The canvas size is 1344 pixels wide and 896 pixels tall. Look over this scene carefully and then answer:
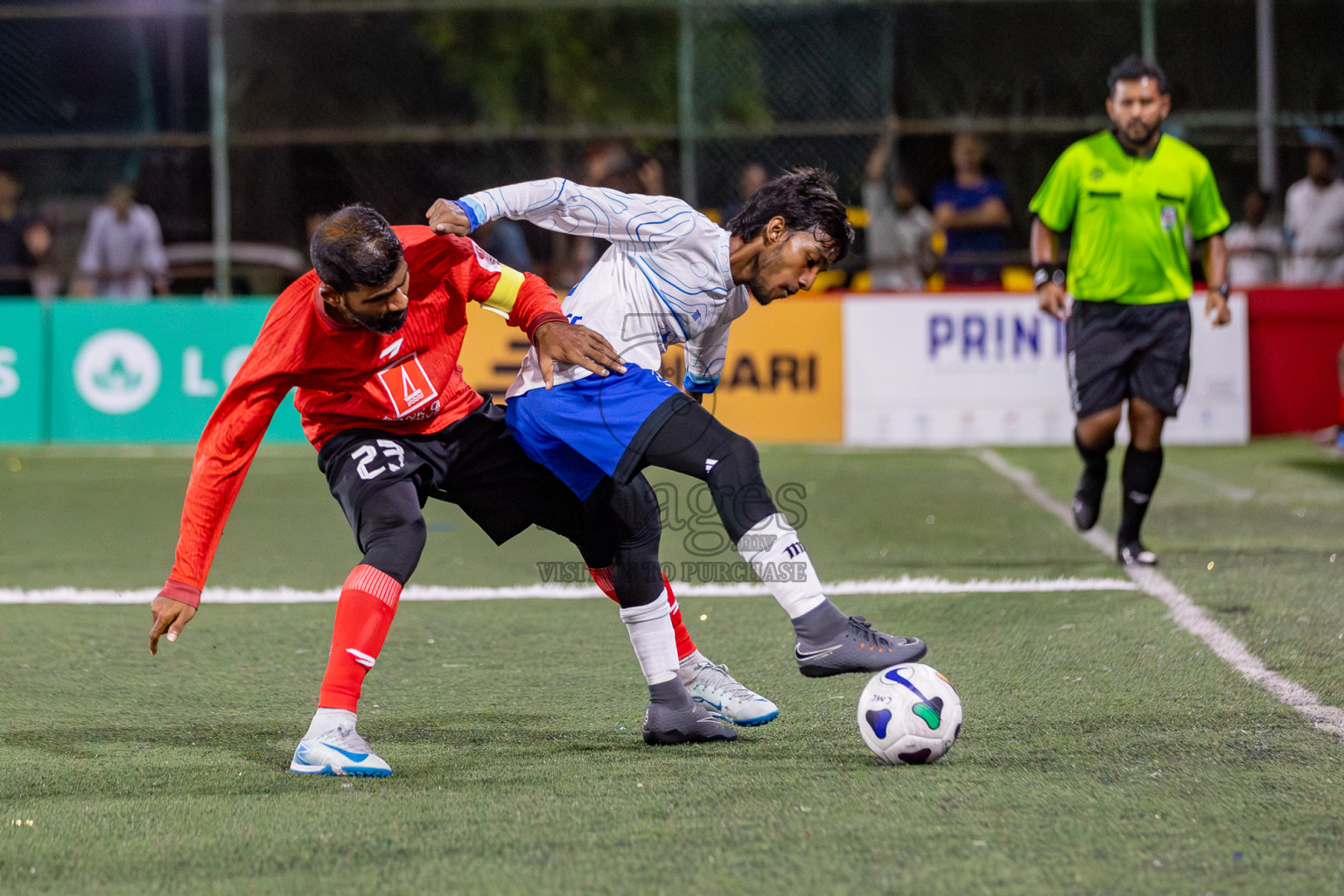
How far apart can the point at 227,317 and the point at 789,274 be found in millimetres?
9299

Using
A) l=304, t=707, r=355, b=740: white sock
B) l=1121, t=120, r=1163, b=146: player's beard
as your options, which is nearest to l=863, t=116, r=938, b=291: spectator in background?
l=1121, t=120, r=1163, b=146: player's beard

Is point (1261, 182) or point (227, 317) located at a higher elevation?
point (1261, 182)

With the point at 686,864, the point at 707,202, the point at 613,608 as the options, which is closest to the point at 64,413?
the point at 707,202

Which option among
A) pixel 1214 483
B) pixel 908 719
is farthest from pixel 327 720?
pixel 1214 483

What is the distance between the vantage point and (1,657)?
211 inches

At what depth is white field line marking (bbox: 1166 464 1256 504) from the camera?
911 cm

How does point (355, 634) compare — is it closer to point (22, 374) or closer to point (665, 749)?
point (665, 749)

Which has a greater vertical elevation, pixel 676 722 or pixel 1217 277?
pixel 1217 277

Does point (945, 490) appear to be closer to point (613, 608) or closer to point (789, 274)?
point (613, 608)

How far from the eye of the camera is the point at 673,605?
174 inches

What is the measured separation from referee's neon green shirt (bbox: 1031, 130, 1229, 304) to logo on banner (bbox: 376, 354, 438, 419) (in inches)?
144

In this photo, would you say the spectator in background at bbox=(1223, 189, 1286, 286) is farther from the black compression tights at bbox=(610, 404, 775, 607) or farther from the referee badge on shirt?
the black compression tights at bbox=(610, 404, 775, 607)

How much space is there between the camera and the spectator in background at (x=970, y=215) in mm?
12859

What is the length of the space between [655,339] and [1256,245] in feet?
33.7
